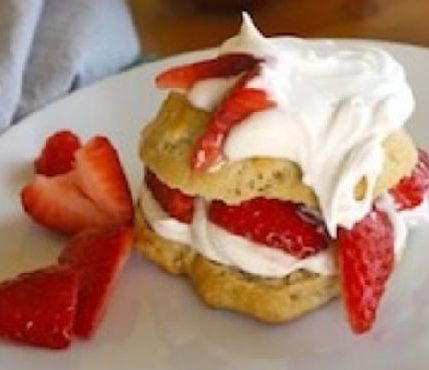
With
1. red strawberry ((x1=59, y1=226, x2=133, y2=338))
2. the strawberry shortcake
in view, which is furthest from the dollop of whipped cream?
red strawberry ((x1=59, y1=226, x2=133, y2=338))

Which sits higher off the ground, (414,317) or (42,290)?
(42,290)

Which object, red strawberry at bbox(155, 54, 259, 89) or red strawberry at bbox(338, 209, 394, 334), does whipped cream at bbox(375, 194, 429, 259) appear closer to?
red strawberry at bbox(338, 209, 394, 334)

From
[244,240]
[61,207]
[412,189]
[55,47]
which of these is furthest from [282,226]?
[55,47]

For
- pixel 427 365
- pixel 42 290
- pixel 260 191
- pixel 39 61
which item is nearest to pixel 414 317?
pixel 427 365

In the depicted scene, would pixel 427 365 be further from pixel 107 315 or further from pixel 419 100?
pixel 419 100

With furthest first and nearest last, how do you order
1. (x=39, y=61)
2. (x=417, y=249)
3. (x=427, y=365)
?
(x=39, y=61) < (x=417, y=249) < (x=427, y=365)

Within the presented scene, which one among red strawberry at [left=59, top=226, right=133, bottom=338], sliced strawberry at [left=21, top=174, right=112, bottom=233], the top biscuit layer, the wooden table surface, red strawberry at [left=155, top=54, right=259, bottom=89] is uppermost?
red strawberry at [left=155, top=54, right=259, bottom=89]
